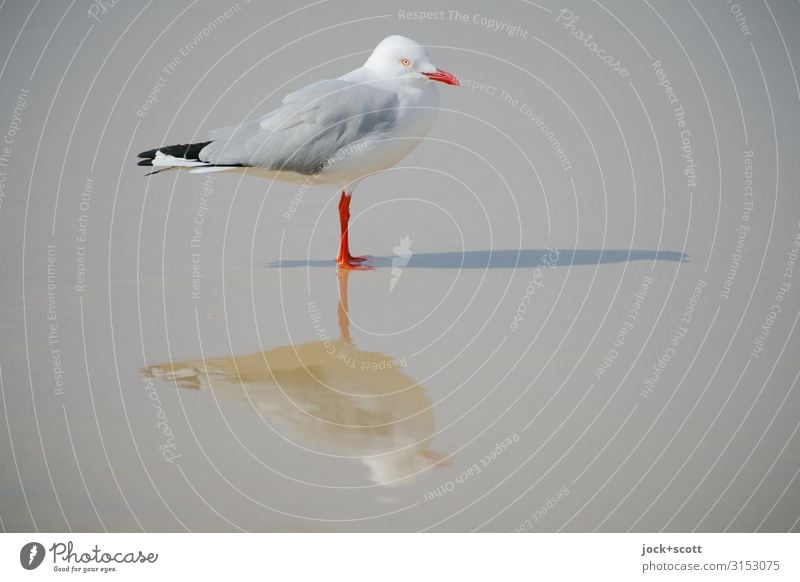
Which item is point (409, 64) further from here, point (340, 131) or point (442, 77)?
point (340, 131)

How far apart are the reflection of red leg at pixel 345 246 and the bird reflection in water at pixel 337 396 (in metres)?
0.99

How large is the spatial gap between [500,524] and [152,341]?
250 centimetres

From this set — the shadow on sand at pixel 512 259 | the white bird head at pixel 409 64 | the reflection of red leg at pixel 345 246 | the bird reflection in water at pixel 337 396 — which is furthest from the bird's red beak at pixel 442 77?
the bird reflection in water at pixel 337 396

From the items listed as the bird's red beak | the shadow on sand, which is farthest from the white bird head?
the shadow on sand

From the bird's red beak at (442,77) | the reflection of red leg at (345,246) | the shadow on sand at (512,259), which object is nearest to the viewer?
the bird's red beak at (442,77)

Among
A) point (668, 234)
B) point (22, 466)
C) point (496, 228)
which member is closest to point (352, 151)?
point (496, 228)

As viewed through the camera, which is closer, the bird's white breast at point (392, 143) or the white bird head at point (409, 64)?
the bird's white breast at point (392, 143)

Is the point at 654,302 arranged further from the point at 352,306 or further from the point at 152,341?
the point at 152,341

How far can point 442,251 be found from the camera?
8172 mm

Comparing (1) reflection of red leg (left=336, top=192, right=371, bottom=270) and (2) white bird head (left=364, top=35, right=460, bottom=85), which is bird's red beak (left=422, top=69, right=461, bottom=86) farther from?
(1) reflection of red leg (left=336, top=192, right=371, bottom=270)

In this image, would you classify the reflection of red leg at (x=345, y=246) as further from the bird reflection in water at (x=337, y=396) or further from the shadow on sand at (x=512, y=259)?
the bird reflection in water at (x=337, y=396)

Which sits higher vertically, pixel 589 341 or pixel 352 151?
pixel 352 151

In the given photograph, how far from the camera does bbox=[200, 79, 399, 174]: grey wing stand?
7.37 meters

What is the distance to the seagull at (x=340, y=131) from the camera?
7395 mm
